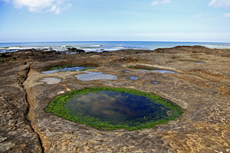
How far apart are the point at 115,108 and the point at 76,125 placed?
3.40 metres

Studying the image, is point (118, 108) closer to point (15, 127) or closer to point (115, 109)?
point (115, 109)

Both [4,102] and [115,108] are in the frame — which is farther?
[115,108]

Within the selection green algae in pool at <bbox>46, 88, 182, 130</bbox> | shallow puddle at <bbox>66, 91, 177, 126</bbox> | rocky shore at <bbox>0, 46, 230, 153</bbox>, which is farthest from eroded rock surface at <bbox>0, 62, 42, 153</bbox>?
shallow puddle at <bbox>66, 91, 177, 126</bbox>

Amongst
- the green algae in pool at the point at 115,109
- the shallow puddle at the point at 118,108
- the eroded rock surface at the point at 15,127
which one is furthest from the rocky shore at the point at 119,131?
the shallow puddle at the point at 118,108

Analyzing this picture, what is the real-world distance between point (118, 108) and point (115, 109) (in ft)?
0.89

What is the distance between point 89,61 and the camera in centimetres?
3073

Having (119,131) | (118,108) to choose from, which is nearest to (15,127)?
(119,131)

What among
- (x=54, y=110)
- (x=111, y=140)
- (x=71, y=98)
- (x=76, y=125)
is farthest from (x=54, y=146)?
(x=71, y=98)

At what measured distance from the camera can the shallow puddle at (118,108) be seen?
9203 mm

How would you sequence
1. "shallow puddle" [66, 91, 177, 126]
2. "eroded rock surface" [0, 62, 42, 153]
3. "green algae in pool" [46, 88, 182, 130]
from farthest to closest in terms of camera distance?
1. "shallow puddle" [66, 91, 177, 126]
2. "green algae in pool" [46, 88, 182, 130]
3. "eroded rock surface" [0, 62, 42, 153]

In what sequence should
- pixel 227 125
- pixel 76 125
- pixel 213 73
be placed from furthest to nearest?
1. pixel 213 73
2. pixel 76 125
3. pixel 227 125

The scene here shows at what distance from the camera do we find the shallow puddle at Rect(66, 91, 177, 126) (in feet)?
30.2

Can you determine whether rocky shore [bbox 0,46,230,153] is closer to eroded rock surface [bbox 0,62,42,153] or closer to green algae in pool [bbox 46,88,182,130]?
eroded rock surface [bbox 0,62,42,153]

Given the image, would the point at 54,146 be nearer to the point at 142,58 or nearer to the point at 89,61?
the point at 89,61
